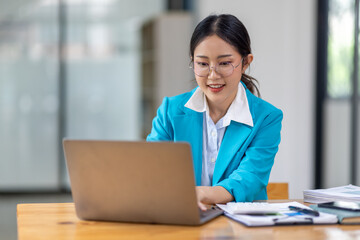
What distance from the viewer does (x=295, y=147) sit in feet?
15.3

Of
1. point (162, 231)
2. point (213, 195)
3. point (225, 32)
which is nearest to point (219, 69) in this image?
point (225, 32)

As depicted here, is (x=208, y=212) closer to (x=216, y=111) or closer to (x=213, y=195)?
(x=213, y=195)

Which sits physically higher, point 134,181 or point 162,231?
point 134,181

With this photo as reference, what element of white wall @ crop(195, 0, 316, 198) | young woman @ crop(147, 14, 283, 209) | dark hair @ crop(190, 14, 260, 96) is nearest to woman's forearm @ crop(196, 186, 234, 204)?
young woman @ crop(147, 14, 283, 209)

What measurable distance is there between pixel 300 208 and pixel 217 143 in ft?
1.77

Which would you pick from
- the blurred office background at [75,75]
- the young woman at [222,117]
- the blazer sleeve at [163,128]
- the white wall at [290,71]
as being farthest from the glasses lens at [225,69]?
the blurred office background at [75,75]

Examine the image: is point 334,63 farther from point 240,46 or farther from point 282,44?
point 240,46

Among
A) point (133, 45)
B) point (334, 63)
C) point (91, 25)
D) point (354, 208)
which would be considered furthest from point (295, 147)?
point (354, 208)

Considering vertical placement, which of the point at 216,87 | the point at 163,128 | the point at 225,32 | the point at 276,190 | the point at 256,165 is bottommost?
the point at 276,190

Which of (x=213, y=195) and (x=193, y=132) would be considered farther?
(x=193, y=132)

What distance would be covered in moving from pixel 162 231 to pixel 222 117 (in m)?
0.76

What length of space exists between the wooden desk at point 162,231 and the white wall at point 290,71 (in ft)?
10.8

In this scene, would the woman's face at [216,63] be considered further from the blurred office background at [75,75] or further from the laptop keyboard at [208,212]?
the blurred office background at [75,75]

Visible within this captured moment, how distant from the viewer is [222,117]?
1.98 m
